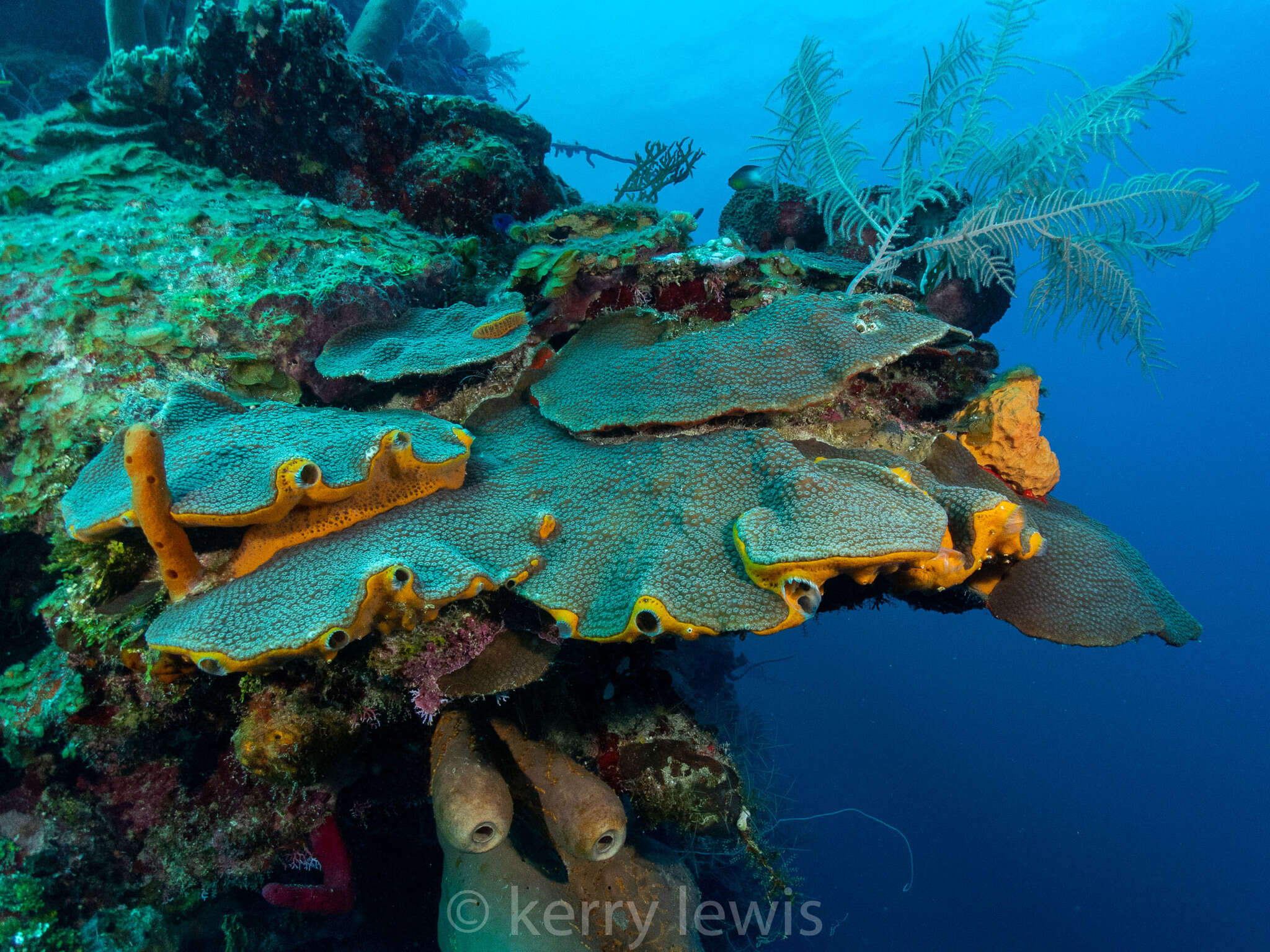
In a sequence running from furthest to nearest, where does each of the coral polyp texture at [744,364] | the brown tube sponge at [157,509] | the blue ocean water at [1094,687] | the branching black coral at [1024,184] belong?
the blue ocean water at [1094,687] < the branching black coral at [1024,184] < the coral polyp texture at [744,364] < the brown tube sponge at [157,509]

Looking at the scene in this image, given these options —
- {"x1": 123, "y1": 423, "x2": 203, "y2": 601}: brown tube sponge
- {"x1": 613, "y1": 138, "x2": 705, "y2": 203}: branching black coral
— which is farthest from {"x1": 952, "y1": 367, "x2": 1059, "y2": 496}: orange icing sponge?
{"x1": 613, "y1": 138, "x2": 705, "y2": 203}: branching black coral

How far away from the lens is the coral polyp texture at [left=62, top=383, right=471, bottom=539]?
170cm

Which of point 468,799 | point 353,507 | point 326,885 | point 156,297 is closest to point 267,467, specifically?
point 353,507

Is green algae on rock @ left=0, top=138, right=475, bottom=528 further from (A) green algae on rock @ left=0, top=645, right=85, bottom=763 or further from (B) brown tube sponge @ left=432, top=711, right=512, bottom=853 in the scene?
(B) brown tube sponge @ left=432, top=711, right=512, bottom=853

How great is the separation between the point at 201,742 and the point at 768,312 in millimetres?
3439

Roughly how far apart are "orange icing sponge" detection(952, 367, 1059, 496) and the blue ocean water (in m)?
1.04

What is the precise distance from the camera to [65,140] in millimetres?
4641

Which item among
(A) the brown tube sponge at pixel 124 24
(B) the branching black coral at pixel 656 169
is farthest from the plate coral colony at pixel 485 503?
(A) the brown tube sponge at pixel 124 24

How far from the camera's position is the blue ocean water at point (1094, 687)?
15594 mm

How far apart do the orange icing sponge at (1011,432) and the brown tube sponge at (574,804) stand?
7.56 feet

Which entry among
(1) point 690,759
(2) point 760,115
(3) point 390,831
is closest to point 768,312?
(1) point 690,759

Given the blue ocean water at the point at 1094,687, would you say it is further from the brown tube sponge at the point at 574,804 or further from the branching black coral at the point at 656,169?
the branching black coral at the point at 656,169

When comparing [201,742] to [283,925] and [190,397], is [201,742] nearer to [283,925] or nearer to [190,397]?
[190,397]

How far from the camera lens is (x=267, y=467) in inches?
70.2
